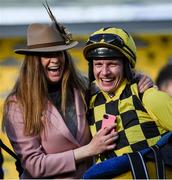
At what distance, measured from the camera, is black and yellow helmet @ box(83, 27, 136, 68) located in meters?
3.64

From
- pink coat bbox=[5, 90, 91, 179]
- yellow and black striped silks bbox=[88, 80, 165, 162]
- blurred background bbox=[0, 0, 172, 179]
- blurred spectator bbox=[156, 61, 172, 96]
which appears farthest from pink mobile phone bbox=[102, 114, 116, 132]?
blurred background bbox=[0, 0, 172, 179]

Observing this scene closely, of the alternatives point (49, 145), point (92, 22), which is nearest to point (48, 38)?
point (49, 145)

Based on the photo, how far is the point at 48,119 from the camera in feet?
12.4

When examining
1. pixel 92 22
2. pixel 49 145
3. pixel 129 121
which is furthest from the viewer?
pixel 92 22

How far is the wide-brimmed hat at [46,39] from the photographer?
388cm

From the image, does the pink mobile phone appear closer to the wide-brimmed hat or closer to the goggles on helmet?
the goggles on helmet

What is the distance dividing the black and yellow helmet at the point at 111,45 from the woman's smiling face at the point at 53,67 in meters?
0.19

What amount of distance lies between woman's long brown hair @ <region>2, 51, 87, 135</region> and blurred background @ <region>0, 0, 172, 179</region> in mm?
3413

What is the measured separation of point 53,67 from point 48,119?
267 millimetres

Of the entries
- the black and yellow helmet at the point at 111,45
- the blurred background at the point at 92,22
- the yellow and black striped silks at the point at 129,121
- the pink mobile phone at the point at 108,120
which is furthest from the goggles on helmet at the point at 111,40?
the blurred background at the point at 92,22

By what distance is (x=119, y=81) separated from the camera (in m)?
3.71

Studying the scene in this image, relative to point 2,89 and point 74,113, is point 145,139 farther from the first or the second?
point 2,89

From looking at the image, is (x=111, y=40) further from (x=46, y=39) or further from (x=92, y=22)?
(x=92, y=22)

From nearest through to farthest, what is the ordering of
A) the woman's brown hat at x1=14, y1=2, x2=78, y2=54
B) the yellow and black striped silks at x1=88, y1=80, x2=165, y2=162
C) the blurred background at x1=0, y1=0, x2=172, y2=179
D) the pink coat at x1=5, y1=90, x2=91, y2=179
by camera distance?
1. the yellow and black striped silks at x1=88, y1=80, x2=165, y2=162
2. the pink coat at x1=5, y1=90, x2=91, y2=179
3. the woman's brown hat at x1=14, y1=2, x2=78, y2=54
4. the blurred background at x1=0, y1=0, x2=172, y2=179
